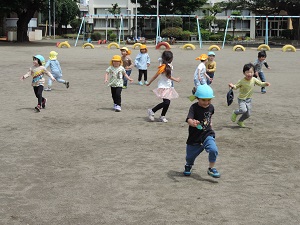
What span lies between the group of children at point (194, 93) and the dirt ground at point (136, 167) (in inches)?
13.0

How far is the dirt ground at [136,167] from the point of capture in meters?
5.23

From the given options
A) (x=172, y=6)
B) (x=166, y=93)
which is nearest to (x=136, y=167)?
(x=166, y=93)

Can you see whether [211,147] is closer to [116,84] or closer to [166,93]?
[166,93]

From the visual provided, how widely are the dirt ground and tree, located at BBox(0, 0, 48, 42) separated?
33.5m

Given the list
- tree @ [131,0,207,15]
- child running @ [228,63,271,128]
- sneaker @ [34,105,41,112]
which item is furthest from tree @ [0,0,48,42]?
child running @ [228,63,271,128]

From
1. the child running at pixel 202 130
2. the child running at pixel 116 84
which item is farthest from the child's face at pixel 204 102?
the child running at pixel 116 84

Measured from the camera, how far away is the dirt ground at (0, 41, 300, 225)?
17.1 ft

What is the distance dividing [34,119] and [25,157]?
10.4 ft

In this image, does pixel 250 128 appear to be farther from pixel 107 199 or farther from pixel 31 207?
pixel 31 207

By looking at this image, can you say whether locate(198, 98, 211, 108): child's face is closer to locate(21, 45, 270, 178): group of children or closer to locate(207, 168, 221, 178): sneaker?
locate(21, 45, 270, 178): group of children

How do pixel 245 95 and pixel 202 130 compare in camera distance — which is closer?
pixel 202 130

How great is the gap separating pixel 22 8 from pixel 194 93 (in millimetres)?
41418

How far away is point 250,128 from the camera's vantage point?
32.6ft

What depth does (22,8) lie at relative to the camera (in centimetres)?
4684
